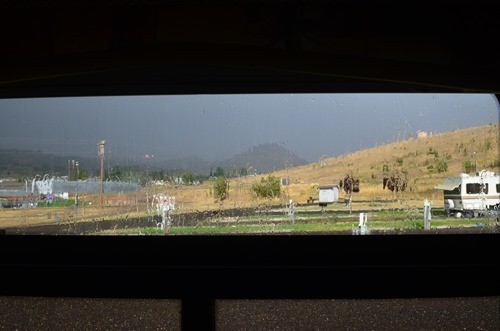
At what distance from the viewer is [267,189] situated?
2.17 meters

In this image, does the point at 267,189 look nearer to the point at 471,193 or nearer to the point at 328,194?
the point at 328,194

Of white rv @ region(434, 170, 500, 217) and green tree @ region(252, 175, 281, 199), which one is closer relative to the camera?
white rv @ region(434, 170, 500, 217)

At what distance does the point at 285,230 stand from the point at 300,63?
0.72 metres

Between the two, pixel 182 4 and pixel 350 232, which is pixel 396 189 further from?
pixel 182 4

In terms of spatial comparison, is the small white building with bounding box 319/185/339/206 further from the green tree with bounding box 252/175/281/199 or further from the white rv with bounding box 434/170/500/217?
the white rv with bounding box 434/170/500/217

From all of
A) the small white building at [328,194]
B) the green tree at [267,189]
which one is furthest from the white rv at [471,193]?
the green tree at [267,189]

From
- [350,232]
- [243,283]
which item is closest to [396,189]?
[350,232]

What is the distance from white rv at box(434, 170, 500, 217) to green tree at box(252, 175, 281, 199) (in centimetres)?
70

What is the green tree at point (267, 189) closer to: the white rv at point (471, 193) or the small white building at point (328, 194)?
the small white building at point (328, 194)

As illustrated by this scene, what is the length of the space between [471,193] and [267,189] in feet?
2.83

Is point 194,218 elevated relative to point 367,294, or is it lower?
elevated

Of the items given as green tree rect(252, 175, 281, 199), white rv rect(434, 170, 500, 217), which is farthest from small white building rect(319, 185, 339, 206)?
white rv rect(434, 170, 500, 217)

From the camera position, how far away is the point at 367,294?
1225mm

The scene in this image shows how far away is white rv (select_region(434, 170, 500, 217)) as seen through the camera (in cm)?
196
